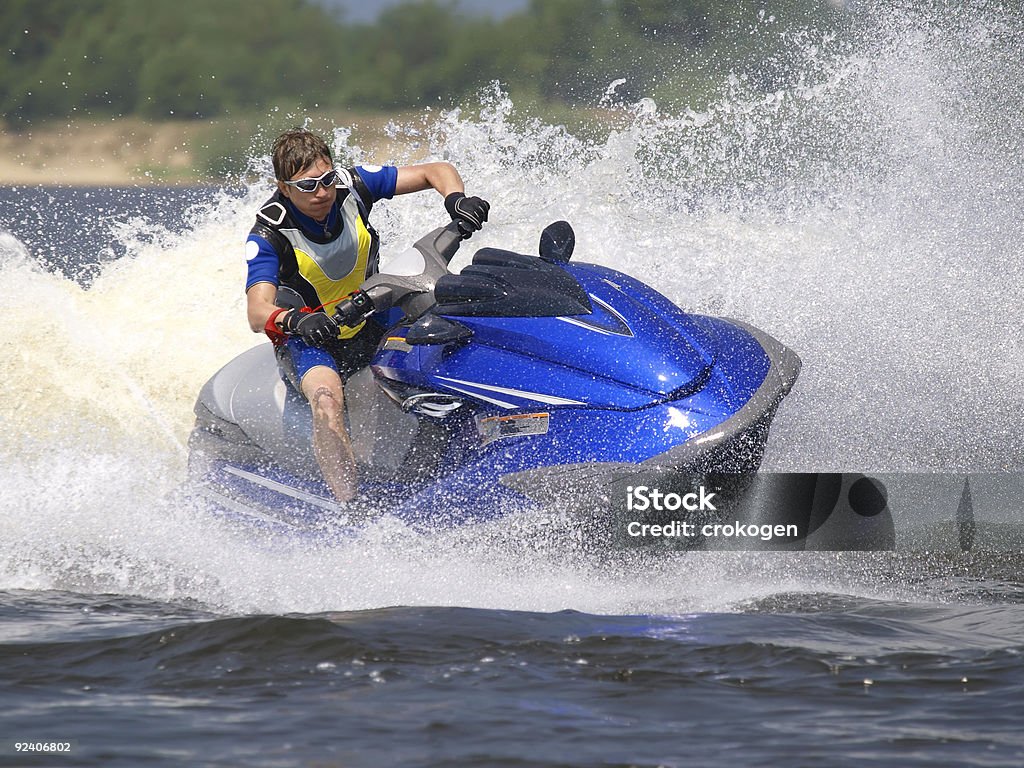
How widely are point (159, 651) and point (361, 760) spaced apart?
98cm

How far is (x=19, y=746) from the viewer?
121 inches

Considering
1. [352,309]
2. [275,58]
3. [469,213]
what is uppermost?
[275,58]

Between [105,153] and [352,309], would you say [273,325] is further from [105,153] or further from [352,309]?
[105,153]

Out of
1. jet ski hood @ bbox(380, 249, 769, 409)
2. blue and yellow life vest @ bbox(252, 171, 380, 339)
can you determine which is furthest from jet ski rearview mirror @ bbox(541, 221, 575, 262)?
blue and yellow life vest @ bbox(252, 171, 380, 339)

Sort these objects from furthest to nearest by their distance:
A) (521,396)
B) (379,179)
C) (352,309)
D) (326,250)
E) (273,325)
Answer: (379,179) → (326,250) → (273,325) → (352,309) → (521,396)

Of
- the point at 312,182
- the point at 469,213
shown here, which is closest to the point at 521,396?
the point at 469,213

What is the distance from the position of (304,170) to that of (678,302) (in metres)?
3.30

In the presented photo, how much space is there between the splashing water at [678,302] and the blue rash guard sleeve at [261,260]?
2.97 feet

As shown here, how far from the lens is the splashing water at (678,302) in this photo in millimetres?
4148

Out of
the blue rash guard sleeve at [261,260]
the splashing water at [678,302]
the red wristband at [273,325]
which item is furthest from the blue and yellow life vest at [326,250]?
the splashing water at [678,302]

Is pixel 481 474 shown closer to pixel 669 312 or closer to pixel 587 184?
pixel 669 312

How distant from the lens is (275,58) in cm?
4100

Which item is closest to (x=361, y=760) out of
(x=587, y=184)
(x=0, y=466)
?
(x=0, y=466)

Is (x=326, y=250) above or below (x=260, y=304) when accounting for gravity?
above
